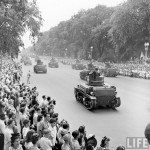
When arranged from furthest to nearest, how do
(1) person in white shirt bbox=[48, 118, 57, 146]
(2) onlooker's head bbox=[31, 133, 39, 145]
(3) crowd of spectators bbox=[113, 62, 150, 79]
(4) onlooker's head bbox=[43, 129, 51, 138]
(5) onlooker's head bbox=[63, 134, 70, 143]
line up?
(3) crowd of spectators bbox=[113, 62, 150, 79], (1) person in white shirt bbox=[48, 118, 57, 146], (4) onlooker's head bbox=[43, 129, 51, 138], (5) onlooker's head bbox=[63, 134, 70, 143], (2) onlooker's head bbox=[31, 133, 39, 145]

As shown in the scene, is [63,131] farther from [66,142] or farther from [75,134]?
[66,142]

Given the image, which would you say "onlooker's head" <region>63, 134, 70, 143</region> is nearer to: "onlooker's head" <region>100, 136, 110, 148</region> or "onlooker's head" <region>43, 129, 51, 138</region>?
"onlooker's head" <region>43, 129, 51, 138</region>

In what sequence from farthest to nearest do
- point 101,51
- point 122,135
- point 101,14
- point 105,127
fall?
point 101,14 < point 101,51 < point 105,127 < point 122,135

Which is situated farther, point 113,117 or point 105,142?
point 113,117

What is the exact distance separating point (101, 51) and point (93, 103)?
55.9m

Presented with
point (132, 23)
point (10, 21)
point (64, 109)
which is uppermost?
point (132, 23)

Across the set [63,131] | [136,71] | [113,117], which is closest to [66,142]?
[63,131]

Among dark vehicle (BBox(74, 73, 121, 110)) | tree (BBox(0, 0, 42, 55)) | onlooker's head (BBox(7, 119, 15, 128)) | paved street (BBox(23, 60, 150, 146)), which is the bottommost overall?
paved street (BBox(23, 60, 150, 146))

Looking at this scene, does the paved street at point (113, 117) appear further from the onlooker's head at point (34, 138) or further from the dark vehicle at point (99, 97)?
the onlooker's head at point (34, 138)

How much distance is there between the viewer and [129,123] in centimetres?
1409

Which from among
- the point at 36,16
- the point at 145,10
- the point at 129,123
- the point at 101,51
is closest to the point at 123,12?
the point at 145,10

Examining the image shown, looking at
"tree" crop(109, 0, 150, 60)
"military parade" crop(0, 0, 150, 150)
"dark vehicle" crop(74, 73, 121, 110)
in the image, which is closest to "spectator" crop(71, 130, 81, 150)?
"military parade" crop(0, 0, 150, 150)

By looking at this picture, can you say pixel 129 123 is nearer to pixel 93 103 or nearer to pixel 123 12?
pixel 93 103

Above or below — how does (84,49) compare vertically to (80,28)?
below
